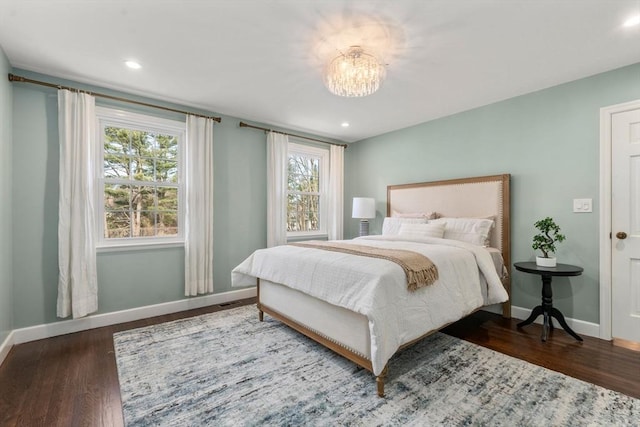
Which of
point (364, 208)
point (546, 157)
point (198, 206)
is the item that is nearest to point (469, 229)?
point (546, 157)

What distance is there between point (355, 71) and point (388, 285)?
1615mm

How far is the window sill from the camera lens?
3008 millimetres

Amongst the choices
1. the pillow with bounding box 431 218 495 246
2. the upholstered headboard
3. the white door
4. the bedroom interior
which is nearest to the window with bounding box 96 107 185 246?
the bedroom interior

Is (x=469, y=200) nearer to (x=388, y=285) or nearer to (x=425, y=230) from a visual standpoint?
(x=425, y=230)

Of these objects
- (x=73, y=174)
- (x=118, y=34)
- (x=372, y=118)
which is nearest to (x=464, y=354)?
(x=372, y=118)

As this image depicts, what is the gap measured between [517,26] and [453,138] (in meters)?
1.85

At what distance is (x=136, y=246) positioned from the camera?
319cm

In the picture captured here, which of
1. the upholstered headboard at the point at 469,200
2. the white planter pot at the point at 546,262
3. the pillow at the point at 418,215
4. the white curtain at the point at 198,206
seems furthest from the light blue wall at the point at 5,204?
the white planter pot at the point at 546,262

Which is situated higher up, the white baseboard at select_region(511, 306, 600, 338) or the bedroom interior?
the bedroom interior

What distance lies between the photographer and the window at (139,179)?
3.09 meters

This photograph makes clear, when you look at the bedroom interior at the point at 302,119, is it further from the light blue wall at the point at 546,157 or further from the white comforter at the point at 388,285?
the white comforter at the point at 388,285

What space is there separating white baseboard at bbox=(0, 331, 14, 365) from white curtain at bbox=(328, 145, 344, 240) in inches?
149

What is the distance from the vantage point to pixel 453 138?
3.80 metres

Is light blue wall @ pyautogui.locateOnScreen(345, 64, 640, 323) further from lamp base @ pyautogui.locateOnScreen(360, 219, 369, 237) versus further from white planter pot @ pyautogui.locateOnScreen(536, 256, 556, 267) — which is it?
lamp base @ pyautogui.locateOnScreen(360, 219, 369, 237)
